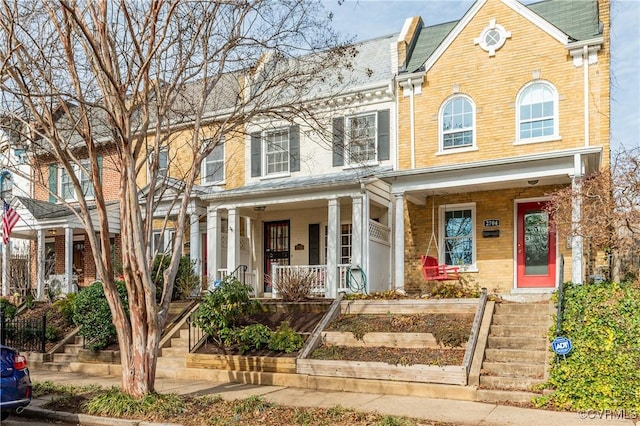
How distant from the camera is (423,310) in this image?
12.0 meters

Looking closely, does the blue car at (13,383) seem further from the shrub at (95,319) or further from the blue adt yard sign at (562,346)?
the blue adt yard sign at (562,346)

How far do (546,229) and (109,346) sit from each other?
11071mm

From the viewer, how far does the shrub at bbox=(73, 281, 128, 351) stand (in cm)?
1295

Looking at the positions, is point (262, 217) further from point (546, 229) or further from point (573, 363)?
point (573, 363)

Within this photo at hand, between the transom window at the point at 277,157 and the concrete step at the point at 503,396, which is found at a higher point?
the transom window at the point at 277,157

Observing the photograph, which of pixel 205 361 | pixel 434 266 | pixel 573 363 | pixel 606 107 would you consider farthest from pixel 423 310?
pixel 606 107

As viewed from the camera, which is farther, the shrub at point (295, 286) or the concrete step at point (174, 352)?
the shrub at point (295, 286)

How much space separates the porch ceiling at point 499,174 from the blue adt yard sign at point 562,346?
15.4ft

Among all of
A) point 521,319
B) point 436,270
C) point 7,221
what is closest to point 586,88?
point 436,270

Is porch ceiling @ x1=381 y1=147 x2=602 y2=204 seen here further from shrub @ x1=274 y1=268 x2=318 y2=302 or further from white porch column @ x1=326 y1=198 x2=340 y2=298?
shrub @ x1=274 y1=268 x2=318 y2=302

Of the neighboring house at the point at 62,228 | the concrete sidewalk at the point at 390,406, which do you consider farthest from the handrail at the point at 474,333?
the neighboring house at the point at 62,228

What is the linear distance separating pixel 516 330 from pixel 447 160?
6.20m

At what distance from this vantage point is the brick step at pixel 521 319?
10.6m

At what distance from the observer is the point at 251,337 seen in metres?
11.6
